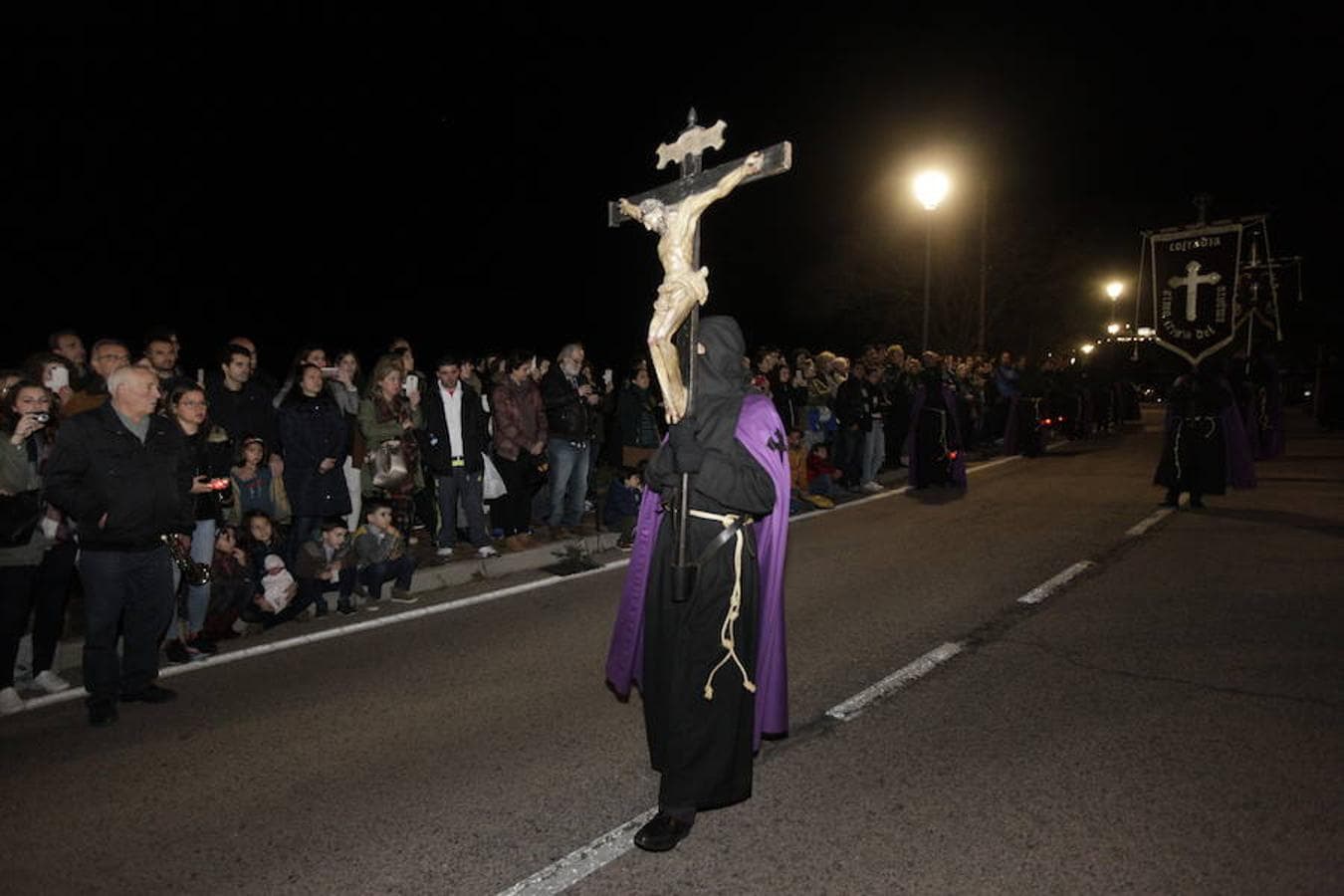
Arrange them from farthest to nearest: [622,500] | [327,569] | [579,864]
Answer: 1. [622,500]
2. [327,569]
3. [579,864]

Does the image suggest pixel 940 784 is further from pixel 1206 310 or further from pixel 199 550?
pixel 1206 310

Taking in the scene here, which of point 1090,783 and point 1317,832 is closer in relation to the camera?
point 1317,832

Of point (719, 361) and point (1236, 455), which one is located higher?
point (719, 361)

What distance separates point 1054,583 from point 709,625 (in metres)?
5.01

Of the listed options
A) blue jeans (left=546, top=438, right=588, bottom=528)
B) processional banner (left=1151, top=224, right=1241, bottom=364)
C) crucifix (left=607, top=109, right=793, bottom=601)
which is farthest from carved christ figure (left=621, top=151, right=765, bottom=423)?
processional banner (left=1151, top=224, right=1241, bottom=364)

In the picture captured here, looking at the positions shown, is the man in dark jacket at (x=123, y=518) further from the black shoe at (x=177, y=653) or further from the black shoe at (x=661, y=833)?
the black shoe at (x=661, y=833)

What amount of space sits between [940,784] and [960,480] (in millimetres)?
10060

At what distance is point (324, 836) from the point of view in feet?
11.9

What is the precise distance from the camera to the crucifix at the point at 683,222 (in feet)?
11.2

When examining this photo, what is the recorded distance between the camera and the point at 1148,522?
10438 millimetres

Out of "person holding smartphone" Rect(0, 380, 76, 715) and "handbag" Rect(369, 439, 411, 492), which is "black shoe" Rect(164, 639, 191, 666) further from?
"handbag" Rect(369, 439, 411, 492)

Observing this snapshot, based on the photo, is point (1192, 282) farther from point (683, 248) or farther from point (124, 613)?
point (124, 613)

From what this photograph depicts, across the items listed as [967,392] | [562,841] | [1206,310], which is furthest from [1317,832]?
[1206,310]

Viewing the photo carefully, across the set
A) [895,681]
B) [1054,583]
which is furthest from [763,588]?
[1054,583]
